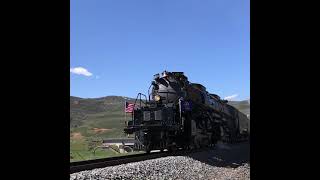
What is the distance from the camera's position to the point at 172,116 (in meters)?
22.5

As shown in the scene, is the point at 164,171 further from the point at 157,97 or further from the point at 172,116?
the point at 157,97

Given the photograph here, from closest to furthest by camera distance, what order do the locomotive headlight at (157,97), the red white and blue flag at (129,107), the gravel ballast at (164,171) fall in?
the gravel ballast at (164,171)
the red white and blue flag at (129,107)
the locomotive headlight at (157,97)

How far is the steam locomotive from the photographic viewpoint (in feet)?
73.0

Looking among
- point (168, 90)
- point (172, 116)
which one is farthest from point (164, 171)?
point (168, 90)

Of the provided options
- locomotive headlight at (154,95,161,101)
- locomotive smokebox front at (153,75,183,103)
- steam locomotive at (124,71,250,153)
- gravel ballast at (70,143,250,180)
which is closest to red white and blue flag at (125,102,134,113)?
steam locomotive at (124,71,250,153)

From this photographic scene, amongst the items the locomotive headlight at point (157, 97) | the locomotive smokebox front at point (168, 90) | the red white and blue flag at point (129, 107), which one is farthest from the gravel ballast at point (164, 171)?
the locomotive smokebox front at point (168, 90)

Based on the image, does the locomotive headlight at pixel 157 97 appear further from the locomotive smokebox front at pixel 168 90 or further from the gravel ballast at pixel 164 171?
the gravel ballast at pixel 164 171

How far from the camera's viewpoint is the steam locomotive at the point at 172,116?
2227 cm

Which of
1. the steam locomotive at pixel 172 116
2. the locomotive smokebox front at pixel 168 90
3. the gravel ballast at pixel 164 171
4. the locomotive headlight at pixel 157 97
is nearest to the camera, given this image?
the gravel ballast at pixel 164 171

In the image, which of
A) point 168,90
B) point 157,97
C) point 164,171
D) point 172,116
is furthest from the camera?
point 168,90
